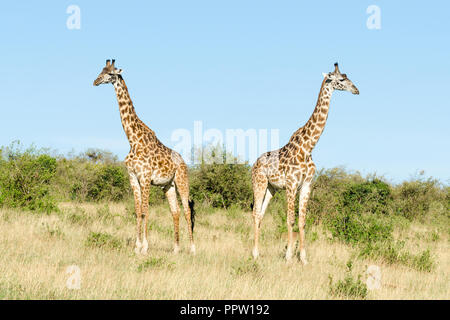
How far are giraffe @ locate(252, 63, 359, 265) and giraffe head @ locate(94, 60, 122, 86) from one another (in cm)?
407

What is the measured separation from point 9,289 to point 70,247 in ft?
11.8

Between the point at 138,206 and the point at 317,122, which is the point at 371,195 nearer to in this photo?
the point at 317,122

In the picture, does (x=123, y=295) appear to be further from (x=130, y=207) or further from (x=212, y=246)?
(x=130, y=207)

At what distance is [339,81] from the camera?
33.1ft

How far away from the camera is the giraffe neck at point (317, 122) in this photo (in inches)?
406

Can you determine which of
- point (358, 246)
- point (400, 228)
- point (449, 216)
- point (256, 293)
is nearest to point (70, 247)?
point (256, 293)

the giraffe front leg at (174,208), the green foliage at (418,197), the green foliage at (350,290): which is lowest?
the green foliage at (418,197)

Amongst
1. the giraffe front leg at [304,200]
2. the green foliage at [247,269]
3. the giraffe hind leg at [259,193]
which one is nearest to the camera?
the green foliage at [247,269]

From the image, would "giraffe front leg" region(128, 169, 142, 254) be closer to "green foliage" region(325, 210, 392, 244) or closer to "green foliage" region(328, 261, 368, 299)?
"green foliage" region(328, 261, 368, 299)

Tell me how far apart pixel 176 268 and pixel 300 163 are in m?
3.53

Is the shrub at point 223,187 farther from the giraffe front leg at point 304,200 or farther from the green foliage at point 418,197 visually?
the giraffe front leg at point 304,200

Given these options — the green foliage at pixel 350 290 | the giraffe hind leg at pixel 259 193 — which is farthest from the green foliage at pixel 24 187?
the green foliage at pixel 350 290

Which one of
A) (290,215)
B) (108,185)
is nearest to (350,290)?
(290,215)
